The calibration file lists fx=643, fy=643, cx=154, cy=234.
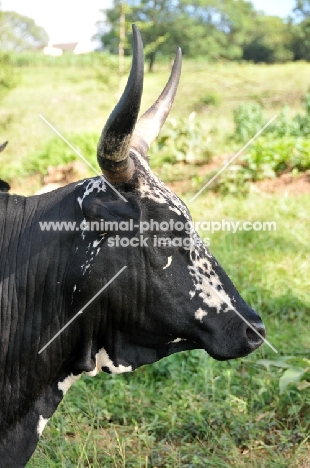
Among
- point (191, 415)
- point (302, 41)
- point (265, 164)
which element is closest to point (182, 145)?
point (265, 164)

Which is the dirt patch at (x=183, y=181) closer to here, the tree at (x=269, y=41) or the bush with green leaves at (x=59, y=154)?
the bush with green leaves at (x=59, y=154)

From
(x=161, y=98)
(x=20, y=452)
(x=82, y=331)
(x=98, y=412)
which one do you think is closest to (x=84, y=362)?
(x=82, y=331)

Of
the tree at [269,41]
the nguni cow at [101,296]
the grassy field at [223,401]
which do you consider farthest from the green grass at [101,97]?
the nguni cow at [101,296]

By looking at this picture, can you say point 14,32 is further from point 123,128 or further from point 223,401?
point 123,128

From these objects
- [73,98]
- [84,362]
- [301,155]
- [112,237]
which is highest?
[112,237]

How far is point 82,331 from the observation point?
254 cm

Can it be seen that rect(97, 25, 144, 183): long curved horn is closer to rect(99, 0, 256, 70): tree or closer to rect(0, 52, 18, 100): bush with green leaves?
rect(0, 52, 18, 100): bush with green leaves

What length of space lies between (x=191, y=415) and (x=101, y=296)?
1.74m

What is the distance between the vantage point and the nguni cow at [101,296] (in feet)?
8.00

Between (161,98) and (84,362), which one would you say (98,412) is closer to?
(84,362)

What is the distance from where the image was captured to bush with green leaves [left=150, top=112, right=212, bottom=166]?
10.7 metres

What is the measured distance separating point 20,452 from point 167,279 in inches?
35.8

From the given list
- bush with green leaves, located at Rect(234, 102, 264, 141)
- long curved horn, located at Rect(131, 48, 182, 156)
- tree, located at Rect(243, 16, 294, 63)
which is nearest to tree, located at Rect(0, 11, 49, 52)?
bush with green leaves, located at Rect(234, 102, 264, 141)

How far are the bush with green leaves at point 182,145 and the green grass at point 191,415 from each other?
5613 millimetres
